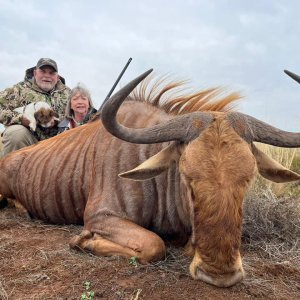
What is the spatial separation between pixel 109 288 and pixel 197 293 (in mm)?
664

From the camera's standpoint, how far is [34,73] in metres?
9.59

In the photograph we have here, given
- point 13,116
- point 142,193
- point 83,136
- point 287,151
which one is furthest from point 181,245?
point 287,151

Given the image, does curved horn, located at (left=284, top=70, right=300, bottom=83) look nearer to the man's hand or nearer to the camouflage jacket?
the man's hand

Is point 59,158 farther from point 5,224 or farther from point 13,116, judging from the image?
point 13,116

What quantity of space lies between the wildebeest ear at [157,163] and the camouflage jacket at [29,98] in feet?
15.7

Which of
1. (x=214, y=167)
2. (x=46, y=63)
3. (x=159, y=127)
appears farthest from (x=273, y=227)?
(x=46, y=63)

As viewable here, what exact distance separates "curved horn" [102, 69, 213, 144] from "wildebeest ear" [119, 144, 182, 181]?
13 cm

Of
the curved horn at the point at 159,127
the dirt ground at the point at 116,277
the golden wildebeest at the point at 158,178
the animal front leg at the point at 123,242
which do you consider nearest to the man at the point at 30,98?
the golden wildebeest at the point at 158,178

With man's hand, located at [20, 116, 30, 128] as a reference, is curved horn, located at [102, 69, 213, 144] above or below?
above

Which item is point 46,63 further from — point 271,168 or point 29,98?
point 271,168

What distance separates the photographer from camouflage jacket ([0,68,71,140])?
842 centimetres

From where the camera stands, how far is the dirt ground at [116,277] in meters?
3.43

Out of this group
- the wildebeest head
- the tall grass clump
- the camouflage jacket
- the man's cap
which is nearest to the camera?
the wildebeest head

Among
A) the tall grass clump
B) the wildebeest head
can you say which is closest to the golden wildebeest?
the wildebeest head
